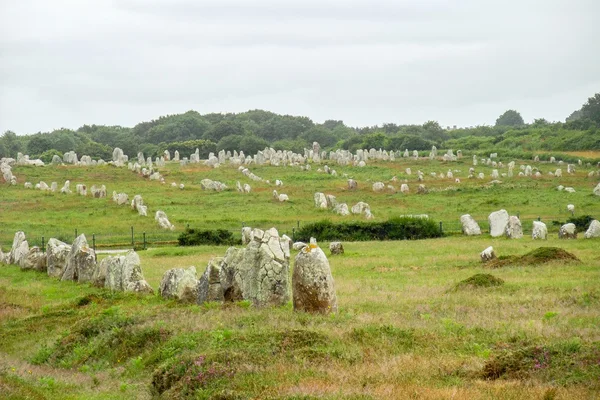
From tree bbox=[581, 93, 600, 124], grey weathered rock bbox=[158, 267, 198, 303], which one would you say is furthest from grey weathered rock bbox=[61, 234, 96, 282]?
tree bbox=[581, 93, 600, 124]

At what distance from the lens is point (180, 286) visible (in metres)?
24.7

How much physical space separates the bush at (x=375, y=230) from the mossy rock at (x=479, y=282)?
21.7 meters

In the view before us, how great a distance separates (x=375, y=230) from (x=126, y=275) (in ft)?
70.5

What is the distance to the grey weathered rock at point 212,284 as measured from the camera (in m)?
23.4

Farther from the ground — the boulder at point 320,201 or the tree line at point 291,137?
the tree line at point 291,137

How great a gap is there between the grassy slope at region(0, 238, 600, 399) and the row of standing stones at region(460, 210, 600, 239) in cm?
1111

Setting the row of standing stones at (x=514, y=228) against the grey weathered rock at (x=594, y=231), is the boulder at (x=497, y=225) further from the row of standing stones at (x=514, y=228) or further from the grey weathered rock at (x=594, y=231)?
the grey weathered rock at (x=594, y=231)

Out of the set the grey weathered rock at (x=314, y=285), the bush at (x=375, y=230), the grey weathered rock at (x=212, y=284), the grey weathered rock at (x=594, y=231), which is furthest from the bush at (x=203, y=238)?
the grey weathered rock at (x=314, y=285)

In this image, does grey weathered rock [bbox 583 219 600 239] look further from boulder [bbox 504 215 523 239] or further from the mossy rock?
the mossy rock

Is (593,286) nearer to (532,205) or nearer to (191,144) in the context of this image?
(532,205)

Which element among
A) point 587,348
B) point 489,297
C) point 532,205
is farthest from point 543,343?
point 532,205

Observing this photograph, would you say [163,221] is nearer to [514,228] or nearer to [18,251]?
[18,251]

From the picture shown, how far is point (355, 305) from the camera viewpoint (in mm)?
22094

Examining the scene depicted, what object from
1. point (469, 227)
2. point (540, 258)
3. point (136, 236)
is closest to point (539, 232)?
point (469, 227)
